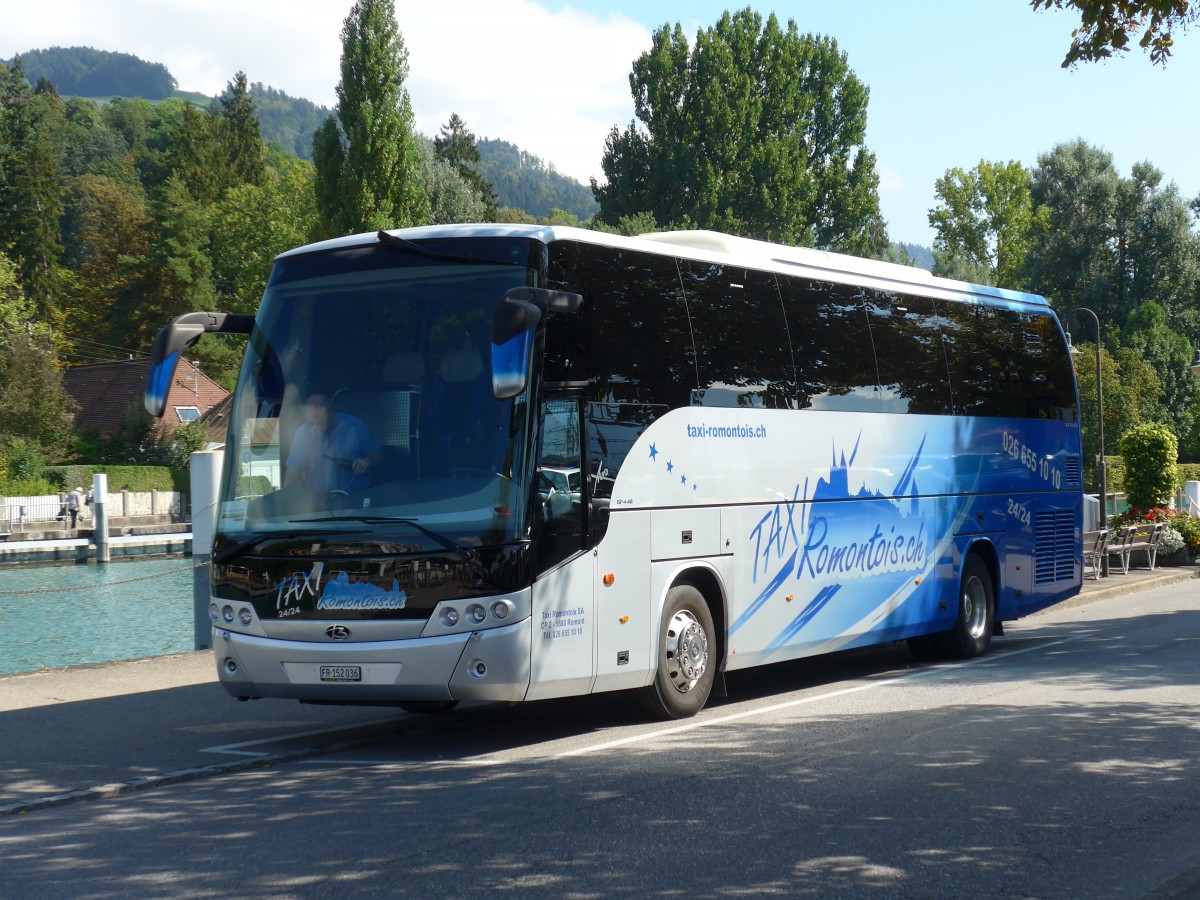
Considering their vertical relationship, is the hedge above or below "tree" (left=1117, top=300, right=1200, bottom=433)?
below

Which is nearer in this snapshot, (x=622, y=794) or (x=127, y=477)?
(x=622, y=794)

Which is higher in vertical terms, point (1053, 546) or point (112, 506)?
point (1053, 546)

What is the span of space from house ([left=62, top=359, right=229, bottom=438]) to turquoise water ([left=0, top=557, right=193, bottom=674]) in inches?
888

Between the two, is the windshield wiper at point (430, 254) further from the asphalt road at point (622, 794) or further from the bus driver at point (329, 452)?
the asphalt road at point (622, 794)

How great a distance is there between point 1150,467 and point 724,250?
72.1 feet

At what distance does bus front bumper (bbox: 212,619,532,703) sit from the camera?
949 cm

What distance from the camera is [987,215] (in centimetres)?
10381

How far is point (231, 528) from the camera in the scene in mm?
10188

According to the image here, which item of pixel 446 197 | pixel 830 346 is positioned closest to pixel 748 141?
pixel 446 197

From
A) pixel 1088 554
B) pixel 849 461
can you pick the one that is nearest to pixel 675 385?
pixel 849 461

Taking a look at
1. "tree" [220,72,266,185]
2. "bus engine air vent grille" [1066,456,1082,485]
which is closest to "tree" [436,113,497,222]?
"tree" [220,72,266,185]

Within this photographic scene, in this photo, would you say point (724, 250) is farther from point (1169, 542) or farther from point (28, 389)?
point (28, 389)

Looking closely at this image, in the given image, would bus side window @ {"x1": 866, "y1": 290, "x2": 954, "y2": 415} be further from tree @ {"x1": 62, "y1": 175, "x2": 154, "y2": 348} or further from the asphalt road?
tree @ {"x1": 62, "y1": 175, "x2": 154, "y2": 348}

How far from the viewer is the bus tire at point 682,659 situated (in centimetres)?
1109
